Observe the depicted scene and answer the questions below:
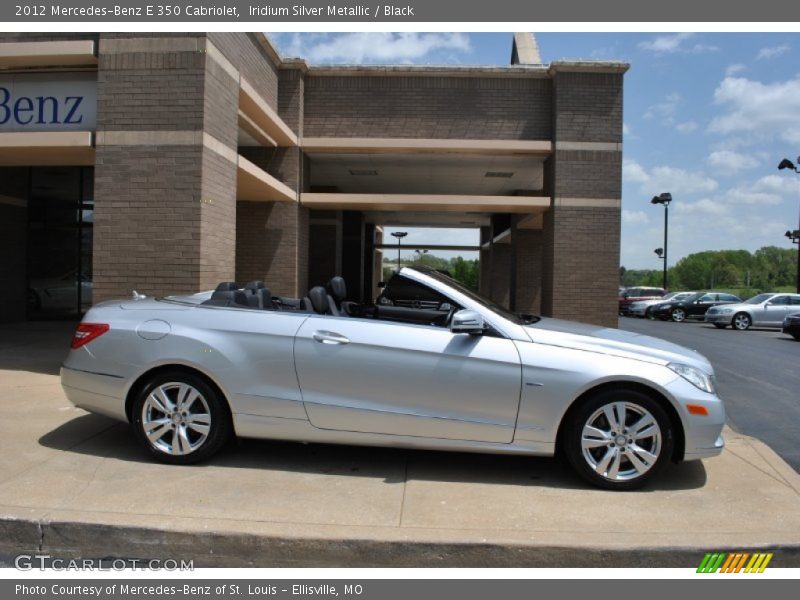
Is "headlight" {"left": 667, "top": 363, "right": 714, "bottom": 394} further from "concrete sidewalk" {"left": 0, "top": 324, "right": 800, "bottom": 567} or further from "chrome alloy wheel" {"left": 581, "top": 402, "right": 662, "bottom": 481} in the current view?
"concrete sidewalk" {"left": 0, "top": 324, "right": 800, "bottom": 567}

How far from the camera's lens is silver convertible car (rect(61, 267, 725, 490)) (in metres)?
4.23

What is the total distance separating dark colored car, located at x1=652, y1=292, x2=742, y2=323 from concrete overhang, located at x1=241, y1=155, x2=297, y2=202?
21.2 meters

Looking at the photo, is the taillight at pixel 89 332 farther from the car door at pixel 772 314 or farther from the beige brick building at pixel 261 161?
the car door at pixel 772 314

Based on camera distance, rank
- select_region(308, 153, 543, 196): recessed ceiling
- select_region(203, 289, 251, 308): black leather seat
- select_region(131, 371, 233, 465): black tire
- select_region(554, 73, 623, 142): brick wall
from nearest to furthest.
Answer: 1. select_region(131, 371, 233, 465): black tire
2. select_region(203, 289, 251, 308): black leather seat
3. select_region(554, 73, 623, 142): brick wall
4. select_region(308, 153, 543, 196): recessed ceiling

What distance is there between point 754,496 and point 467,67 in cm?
1029

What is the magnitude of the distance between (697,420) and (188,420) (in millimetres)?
3561

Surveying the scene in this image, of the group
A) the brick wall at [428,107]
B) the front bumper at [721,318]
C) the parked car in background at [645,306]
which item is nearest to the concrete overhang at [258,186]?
the brick wall at [428,107]

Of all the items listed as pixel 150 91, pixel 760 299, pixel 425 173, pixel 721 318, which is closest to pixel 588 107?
pixel 425 173

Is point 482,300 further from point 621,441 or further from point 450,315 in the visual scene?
point 621,441

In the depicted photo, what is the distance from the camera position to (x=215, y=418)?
4.52m

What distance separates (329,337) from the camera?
4441mm

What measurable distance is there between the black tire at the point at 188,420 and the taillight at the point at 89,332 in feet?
1.90

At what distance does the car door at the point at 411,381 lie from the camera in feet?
14.0

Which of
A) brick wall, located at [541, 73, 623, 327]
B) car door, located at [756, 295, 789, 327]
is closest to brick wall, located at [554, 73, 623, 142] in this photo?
brick wall, located at [541, 73, 623, 327]
